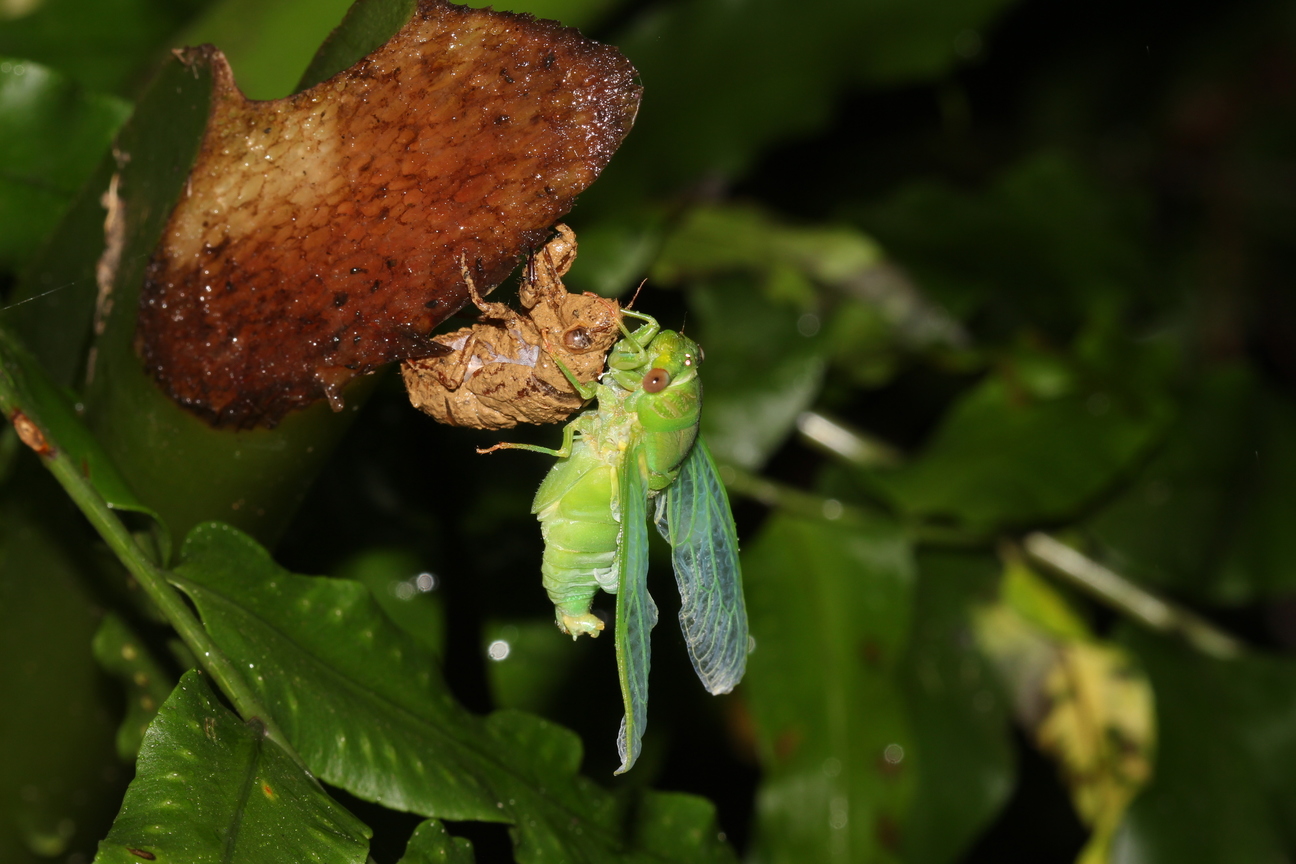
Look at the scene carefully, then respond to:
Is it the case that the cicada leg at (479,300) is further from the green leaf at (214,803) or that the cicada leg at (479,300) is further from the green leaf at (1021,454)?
the green leaf at (1021,454)

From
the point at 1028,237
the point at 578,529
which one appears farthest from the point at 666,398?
the point at 1028,237

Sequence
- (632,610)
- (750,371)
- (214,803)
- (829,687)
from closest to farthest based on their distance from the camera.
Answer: (214,803) → (632,610) → (829,687) → (750,371)

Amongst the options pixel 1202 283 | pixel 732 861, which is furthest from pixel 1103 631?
pixel 1202 283

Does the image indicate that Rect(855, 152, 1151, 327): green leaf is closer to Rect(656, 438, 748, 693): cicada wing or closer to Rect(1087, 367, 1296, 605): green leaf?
Rect(1087, 367, 1296, 605): green leaf

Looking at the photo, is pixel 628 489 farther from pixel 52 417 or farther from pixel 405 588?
pixel 52 417

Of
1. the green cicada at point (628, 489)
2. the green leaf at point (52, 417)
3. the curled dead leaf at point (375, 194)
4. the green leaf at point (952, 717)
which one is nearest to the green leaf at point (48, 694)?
the green leaf at point (52, 417)

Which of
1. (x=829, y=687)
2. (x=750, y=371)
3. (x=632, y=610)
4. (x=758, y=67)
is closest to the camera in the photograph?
(x=632, y=610)
